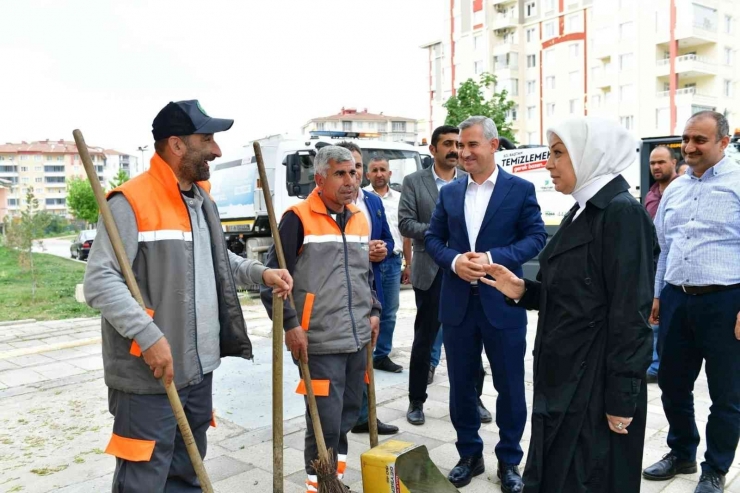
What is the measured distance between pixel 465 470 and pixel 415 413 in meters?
1.01

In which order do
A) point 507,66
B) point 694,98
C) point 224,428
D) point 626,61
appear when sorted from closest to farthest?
point 224,428 → point 694,98 → point 626,61 → point 507,66

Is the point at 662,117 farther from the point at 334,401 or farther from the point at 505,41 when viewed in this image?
the point at 334,401

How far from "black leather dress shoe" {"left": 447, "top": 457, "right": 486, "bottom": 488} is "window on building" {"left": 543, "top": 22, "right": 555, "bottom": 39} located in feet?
169

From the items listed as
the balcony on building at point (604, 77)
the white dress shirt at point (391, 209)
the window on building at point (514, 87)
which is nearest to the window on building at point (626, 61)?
the balcony on building at point (604, 77)

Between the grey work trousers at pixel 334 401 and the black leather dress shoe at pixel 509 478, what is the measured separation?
3.00ft

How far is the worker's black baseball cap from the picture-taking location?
8.59 ft

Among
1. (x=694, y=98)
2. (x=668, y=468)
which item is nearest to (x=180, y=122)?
(x=668, y=468)

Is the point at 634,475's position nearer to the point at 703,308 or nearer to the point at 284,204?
the point at 703,308

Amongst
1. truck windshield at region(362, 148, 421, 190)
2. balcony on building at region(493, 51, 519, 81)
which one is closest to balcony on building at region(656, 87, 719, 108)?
balcony on building at region(493, 51, 519, 81)

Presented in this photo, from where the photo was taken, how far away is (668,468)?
142 inches

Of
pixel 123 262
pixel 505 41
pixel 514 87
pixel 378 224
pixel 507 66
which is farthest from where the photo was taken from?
pixel 505 41

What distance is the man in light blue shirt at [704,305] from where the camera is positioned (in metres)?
3.37

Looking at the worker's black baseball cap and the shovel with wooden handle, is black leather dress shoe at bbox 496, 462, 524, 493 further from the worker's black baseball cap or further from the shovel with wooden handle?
the worker's black baseball cap

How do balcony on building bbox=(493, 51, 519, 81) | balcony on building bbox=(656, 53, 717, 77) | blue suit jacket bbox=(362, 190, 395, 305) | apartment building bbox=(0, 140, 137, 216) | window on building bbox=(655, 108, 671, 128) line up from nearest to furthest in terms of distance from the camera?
1. blue suit jacket bbox=(362, 190, 395, 305)
2. balcony on building bbox=(656, 53, 717, 77)
3. window on building bbox=(655, 108, 671, 128)
4. balcony on building bbox=(493, 51, 519, 81)
5. apartment building bbox=(0, 140, 137, 216)
